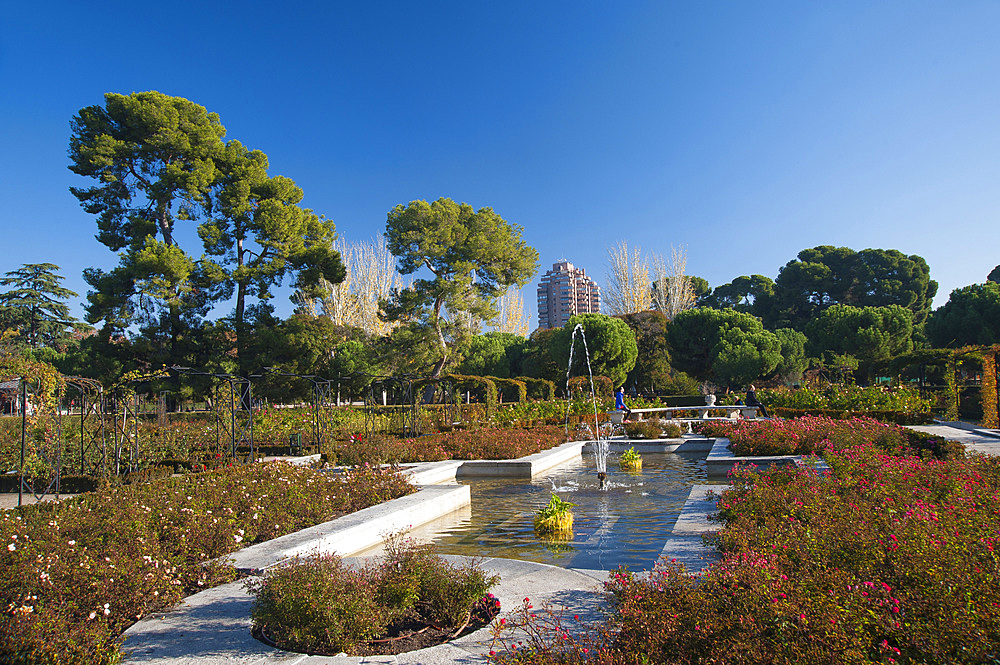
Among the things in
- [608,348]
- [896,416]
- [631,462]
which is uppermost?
[608,348]

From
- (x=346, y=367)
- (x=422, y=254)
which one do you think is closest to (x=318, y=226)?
(x=422, y=254)

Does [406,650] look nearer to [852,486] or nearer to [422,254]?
[852,486]

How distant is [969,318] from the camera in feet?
114

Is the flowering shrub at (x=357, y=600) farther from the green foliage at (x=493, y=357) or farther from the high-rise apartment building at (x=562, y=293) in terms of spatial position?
the high-rise apartment building at (x=562, y=293)

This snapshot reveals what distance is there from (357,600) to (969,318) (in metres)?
→ 42.5

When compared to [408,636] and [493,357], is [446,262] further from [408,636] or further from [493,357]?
[408,636]

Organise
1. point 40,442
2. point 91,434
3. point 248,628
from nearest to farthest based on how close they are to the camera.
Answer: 1. point 248,628
2. point 40,442
3. point 91,434

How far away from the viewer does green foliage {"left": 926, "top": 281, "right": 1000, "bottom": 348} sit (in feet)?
112

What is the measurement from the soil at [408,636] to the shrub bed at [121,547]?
0.96 meters

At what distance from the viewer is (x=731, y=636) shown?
252cm

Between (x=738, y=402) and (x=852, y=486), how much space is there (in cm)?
2064

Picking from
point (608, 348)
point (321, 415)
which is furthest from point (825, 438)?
point (608, 348)

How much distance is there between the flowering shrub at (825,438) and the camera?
25.4 ft

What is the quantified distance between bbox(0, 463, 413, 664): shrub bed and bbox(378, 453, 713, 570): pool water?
1633 millimetres
